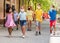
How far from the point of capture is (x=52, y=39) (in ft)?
33.2

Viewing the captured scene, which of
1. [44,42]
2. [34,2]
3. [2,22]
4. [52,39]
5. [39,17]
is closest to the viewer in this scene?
[52,39]

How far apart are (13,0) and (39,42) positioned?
22.1 metres

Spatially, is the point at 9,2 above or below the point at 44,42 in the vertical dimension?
above

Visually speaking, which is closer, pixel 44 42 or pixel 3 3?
pixel 44 42

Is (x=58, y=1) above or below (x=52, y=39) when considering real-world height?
above

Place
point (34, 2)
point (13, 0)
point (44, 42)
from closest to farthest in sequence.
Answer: point (44, 42)
point (13, 0)
point (34, 2)

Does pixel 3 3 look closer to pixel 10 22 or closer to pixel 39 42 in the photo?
pixel 10 22

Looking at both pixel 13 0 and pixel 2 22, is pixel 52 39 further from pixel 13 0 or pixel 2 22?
pixel 13 0

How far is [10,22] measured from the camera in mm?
16719

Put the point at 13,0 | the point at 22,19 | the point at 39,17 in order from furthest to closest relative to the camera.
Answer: the point at 13,0
the point at 39,17
the point at 22,19

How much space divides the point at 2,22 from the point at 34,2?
1242 cm

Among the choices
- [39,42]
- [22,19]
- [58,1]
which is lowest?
[39,42]

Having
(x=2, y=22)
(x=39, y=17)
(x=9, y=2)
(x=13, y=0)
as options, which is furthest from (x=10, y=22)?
(x=13, y=0)

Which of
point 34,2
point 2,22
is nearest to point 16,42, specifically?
point 2,22
